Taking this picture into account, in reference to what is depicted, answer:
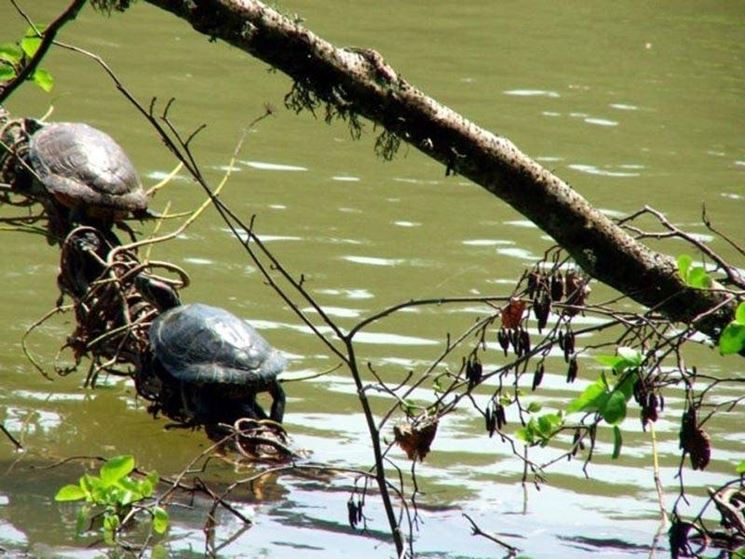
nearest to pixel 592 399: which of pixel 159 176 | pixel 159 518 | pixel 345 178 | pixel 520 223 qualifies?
pixel 159 518

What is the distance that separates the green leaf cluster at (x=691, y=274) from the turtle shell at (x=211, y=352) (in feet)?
8.50

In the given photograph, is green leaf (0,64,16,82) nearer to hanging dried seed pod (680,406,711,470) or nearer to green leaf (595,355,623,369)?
green leaf (595,355,623,369)

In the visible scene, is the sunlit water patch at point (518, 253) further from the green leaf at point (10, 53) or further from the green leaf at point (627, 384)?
the green leaf at point (627, 384)

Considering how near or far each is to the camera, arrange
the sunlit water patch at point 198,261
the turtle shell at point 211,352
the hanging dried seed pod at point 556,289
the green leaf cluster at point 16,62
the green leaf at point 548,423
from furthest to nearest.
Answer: the sunlit water patch at point 198,261 < the turtle shell at point 211,352 < the green leaf cluster at point 16,62 < the green leaf at point 548,423 < the hanging dried seed pod at point 556,289

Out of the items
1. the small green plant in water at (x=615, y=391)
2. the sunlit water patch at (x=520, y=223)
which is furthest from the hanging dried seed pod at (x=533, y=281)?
the sunlit water patch at (x=520, y=223)

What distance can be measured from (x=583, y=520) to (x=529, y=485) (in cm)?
41

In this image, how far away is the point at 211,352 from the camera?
6.42 m

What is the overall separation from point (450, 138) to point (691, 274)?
2.85 feet

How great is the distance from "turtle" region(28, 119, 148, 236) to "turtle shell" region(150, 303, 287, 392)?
31.1 inches

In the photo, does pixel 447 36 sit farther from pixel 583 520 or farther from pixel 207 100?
pixel 583 520

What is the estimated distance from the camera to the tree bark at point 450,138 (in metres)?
4.31

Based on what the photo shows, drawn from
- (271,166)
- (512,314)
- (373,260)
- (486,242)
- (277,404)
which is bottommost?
(277,404)

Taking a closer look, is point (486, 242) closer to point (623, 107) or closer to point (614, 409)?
point (623, 107)

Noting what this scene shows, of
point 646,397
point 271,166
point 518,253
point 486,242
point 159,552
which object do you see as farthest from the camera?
point 271,166
